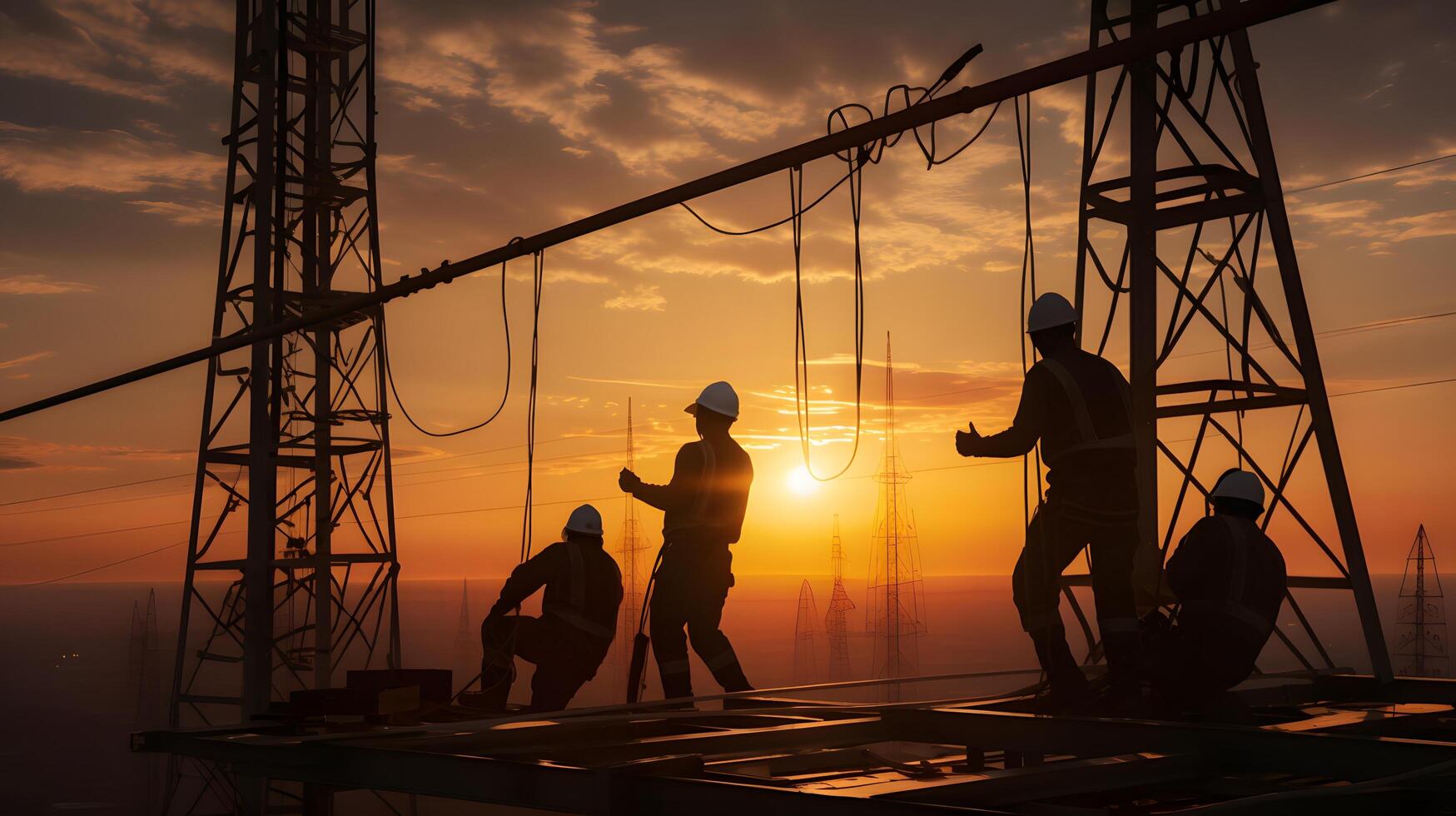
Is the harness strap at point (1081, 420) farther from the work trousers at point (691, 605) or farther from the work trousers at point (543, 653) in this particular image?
the work trousers at point (543, 653)

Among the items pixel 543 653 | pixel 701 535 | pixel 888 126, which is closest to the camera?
pixel 888 126

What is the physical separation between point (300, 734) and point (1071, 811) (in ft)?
17.1

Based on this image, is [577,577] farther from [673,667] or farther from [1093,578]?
[1093,578]

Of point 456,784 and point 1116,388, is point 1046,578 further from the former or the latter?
point 456,784

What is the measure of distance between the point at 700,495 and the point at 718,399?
2.55 feet

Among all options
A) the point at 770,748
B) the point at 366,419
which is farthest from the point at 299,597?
the point at 770,748

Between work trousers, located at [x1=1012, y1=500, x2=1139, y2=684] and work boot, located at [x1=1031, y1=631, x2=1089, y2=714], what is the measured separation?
1cm

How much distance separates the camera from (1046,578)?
7953mm

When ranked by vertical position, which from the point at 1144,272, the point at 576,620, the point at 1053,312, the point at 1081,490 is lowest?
the point at 576,620

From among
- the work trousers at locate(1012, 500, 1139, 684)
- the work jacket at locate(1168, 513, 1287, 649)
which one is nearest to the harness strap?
the work trousers at locate(1012, 500, 1139, 684)

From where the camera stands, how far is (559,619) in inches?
430

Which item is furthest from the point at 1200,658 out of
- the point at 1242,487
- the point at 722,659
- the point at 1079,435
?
the point at 722,659

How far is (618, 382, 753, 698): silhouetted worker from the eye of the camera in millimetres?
10125

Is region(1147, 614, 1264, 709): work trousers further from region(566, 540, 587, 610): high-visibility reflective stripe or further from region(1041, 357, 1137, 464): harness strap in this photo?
region(566, 540, 587, 610): high-visibility reflective stripe
